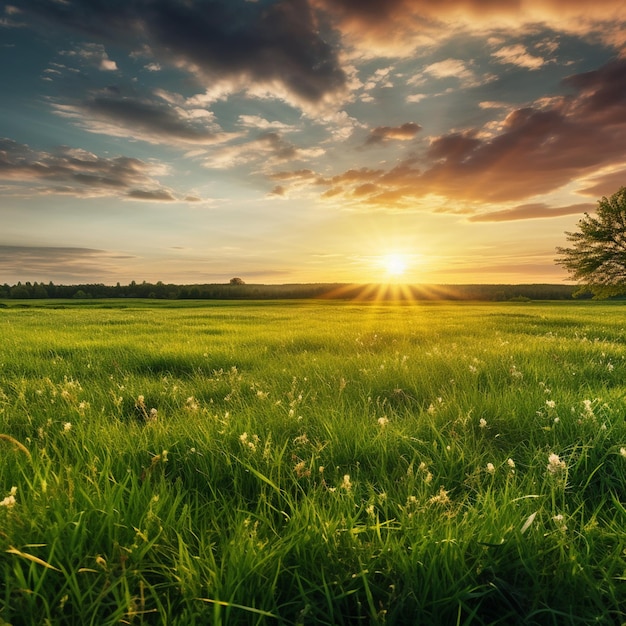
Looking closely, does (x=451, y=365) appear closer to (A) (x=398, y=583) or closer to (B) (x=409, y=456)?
(B) (x=409, y=456)

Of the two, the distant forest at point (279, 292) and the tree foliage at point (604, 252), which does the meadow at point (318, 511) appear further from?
the distant forest at point (279, 292)

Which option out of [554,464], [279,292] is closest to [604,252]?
[554,464]

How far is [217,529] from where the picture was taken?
2.27 meters

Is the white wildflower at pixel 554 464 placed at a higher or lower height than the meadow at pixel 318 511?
higher

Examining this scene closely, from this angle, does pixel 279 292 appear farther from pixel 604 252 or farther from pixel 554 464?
pixel 554 464

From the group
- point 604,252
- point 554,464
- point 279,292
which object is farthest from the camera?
point 279,292

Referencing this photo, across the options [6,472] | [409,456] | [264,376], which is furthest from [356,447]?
[264,376]

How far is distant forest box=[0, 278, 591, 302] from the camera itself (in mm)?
119538

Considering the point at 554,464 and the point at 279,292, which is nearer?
the point at 554,464

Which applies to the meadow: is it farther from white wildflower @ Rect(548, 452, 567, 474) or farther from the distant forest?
the distant forest

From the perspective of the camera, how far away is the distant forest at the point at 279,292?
392ft

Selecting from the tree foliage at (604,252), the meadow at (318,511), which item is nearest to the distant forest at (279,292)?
the tree foliage at (604,252)

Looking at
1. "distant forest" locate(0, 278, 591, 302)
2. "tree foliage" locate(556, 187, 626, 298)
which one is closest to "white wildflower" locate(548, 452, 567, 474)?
"tree foliage" locate(556, 187, 626, 298)

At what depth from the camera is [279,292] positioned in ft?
447
